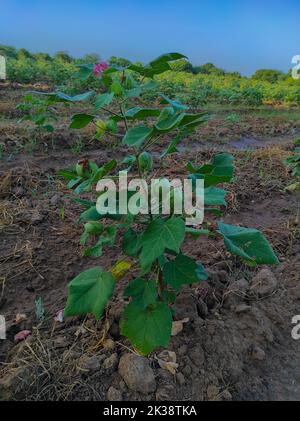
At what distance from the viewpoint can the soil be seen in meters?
1.34

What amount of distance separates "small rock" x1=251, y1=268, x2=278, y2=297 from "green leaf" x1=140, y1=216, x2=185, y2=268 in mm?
823

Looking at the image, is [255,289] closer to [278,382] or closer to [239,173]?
[278,382]

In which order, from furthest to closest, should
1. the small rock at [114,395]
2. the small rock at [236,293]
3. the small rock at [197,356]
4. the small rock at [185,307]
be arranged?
the small rock at [236,293] → the small rock at [185,307] → the small rock at [197,356] → the small rock at [114,395]

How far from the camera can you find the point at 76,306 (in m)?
1.22

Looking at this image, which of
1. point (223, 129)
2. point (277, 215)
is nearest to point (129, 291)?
point (277, 215)

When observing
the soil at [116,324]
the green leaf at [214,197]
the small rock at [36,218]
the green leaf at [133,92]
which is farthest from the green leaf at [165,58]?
the small rock at [36,218]

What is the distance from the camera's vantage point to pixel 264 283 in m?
1.81

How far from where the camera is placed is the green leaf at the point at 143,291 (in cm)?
126

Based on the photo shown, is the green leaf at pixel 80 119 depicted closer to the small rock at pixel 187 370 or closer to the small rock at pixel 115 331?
the small rock at pixel 115 331

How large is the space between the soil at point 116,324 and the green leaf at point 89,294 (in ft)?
0.85

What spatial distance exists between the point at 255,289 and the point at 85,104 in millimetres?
5729

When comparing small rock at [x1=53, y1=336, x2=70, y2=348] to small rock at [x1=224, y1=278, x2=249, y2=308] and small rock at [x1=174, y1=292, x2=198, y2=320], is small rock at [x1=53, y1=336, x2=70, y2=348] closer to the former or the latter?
small rock at [x1=174, y1=292, x2=198, y2=320]

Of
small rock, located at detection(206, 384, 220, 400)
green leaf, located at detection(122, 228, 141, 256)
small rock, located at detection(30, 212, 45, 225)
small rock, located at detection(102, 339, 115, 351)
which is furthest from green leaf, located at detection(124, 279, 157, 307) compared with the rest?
small rock, located at detection(30, 212, 45, 225)

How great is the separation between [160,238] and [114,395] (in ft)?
1.82
